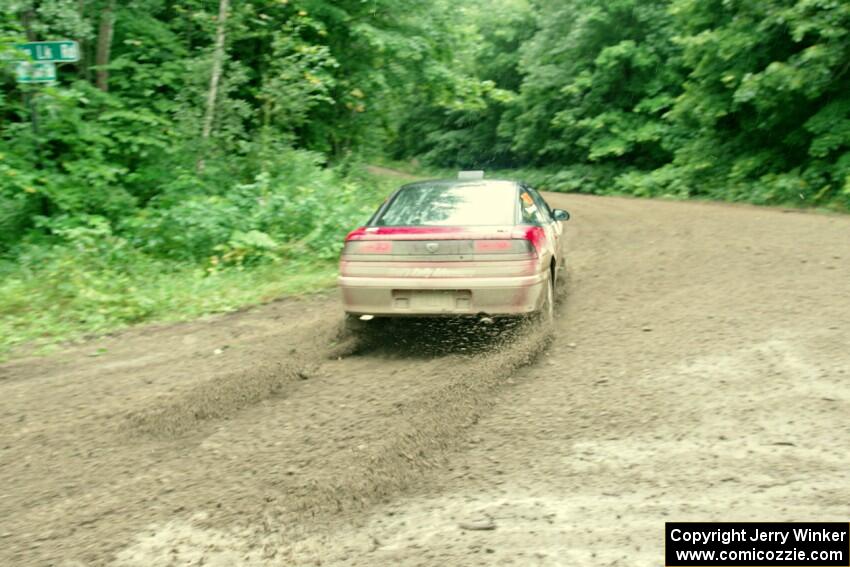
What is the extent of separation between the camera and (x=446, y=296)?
5.86 meters

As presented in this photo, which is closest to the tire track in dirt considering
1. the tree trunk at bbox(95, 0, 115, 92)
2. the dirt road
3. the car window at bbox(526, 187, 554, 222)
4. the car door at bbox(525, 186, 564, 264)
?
the dirt road

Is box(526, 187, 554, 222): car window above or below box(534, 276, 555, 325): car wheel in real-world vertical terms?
above

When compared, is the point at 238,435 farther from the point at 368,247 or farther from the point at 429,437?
the point at 368,247

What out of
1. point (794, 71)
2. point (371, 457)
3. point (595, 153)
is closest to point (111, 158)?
point (371, 457)

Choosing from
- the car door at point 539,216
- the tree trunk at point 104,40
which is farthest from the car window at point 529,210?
the tree trunk at point 104,40

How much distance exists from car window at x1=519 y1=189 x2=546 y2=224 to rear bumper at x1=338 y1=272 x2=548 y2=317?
2.77 feet

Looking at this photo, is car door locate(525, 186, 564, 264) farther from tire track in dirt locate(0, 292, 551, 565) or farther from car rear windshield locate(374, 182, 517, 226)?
tire track in dirt locate(0, 292, 551, 565)

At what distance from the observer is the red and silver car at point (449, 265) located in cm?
582

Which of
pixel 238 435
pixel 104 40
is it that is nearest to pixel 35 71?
pixel 104 40

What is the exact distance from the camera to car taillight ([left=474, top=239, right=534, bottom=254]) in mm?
5859

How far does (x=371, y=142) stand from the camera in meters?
Answer: 18.8

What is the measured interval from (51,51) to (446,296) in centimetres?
583

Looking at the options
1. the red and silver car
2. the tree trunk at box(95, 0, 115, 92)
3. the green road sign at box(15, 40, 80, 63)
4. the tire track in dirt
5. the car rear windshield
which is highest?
the tree trunk at box(95, 0, 115, 92)

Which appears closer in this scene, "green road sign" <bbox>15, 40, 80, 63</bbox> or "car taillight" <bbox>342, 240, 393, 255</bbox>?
"car taillight" <bbox>342, 240, 393, 255</bbox>
